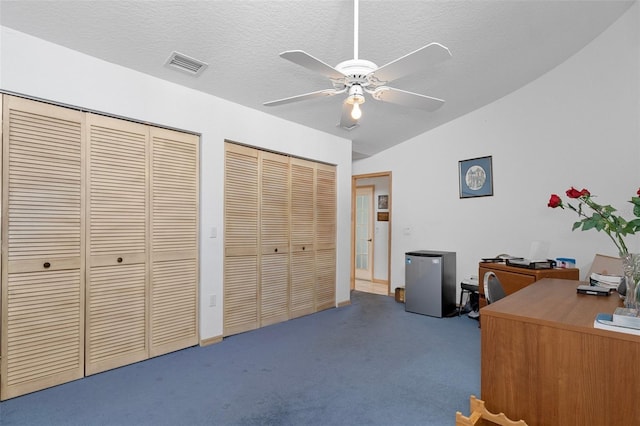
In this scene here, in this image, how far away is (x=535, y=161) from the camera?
3928 mm

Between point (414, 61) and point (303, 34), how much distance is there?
1.10 metres

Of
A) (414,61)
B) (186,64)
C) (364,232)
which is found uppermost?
(186,64)

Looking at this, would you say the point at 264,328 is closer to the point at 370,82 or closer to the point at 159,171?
the point at 159,171

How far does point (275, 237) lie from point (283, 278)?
Answer: 0.51m

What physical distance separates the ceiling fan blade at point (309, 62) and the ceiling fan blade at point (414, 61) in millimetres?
225

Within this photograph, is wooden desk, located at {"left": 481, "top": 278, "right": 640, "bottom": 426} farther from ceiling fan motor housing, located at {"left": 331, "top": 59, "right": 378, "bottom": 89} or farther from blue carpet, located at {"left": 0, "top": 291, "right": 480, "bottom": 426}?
ceiling fan motor housing, located at {"left": 331, "top": 59, "right": 378, "bottom": 89}

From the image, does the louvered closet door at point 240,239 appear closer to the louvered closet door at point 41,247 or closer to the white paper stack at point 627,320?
the louvered closet door at point 41,247

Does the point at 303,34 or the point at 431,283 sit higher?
the point at 303,34

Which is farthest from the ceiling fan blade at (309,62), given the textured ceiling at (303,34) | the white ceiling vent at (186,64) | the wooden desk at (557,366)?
the wooden desk at (557,366)

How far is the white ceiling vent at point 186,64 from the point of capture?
258 centimetres

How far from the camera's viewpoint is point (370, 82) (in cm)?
196

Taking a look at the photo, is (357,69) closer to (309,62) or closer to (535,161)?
(309,62)

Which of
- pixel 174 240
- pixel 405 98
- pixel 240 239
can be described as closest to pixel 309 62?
pixel 405 98

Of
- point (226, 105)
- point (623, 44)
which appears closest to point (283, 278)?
point (226, 105)
